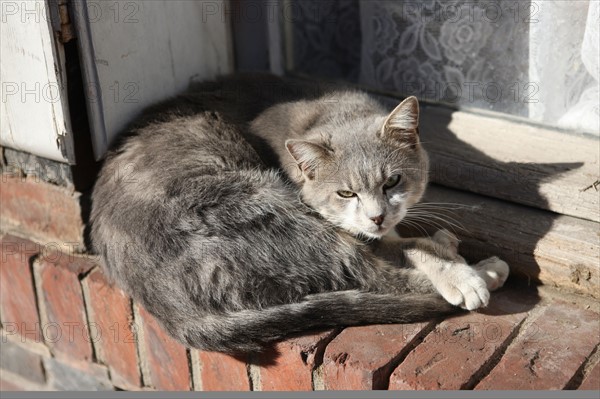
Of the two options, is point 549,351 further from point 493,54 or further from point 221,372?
point 493,54

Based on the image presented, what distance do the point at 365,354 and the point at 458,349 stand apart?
0.87 ft

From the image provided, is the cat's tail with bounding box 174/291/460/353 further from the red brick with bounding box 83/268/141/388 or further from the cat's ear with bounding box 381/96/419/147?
the cat's ear with bounding box 381/96/419/147

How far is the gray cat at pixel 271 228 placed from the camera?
2309 mm

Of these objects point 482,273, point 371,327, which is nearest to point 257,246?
point 371,327

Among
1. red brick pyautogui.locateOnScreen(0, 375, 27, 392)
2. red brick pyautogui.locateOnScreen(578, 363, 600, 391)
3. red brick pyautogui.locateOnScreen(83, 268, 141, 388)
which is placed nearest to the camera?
red brick pyautogui.locateOnScreen(578, 363, 600, 391)

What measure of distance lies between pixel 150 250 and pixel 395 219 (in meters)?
0.79

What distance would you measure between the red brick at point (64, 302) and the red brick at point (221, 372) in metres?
0.52

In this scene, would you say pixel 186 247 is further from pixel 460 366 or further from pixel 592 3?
pixel 592 3

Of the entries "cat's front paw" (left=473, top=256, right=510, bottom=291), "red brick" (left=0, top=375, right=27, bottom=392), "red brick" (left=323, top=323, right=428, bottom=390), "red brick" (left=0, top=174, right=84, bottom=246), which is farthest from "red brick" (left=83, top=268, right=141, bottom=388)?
"cat's front paw" (left=473, top=256, right=510, bottom=291)

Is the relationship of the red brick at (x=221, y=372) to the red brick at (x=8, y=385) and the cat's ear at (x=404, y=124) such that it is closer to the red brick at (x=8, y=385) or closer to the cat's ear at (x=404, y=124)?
the cat's ear at (x=404, y=124)

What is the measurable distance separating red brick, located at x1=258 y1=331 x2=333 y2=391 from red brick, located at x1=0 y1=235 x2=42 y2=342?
3.27ft

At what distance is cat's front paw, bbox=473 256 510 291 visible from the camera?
2484 millimetres

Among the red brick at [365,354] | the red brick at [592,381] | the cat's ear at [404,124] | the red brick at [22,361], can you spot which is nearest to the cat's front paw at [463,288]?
the red brick at [365,354]

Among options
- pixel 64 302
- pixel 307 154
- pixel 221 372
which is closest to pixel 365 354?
pixel 221 372
